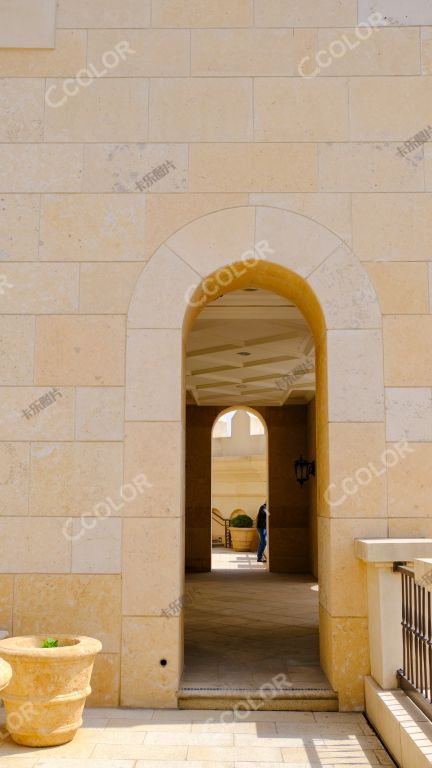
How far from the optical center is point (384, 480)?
6.32m

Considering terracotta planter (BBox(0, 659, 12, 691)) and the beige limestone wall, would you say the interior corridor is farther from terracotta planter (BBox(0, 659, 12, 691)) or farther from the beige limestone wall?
terracotta planter (BBox(0, 659, 12, 691))

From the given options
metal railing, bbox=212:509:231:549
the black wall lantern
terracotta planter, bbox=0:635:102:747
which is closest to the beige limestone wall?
terracotta planter, bbox=0:635:102:747

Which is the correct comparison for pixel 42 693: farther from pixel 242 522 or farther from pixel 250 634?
pixel 242 522

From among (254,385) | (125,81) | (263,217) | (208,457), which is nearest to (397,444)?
(263,217)

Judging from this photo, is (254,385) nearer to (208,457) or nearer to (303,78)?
(208,457)

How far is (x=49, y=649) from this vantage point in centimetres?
517

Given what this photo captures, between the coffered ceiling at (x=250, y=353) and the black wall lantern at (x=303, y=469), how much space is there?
1629mm

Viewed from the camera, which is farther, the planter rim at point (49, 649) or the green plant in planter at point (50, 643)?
the green plant in planter at point (50, 643)

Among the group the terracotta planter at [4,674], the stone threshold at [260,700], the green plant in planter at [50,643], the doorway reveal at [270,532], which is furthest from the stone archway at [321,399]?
the terracotta planter at [4,674]

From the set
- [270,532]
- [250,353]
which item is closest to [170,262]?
[250,353]

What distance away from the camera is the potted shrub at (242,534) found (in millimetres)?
23922

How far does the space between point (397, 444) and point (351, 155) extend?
2.87 metres

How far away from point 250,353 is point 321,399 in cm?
596

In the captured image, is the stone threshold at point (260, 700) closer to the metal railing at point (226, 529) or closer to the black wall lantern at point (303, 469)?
the black wall lantern at point (303, 469)
